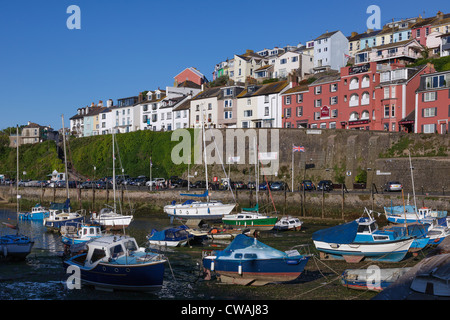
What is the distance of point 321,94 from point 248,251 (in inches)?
1842

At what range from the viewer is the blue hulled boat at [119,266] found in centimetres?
1895

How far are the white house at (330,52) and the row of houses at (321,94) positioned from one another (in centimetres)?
18

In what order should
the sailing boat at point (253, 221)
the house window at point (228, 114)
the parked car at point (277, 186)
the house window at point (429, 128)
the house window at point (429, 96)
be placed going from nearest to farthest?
1. the sailing boat at point (253, 221)
2. the parked car at point (277, 186)
3. the house window at point (429, 128)
4. the house window at point (429, 96)
5. the house window at point (228, 114)

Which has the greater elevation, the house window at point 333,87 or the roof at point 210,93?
the roof at point 210,93

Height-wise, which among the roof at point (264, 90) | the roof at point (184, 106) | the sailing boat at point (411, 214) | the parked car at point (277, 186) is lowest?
the sailing boat at point (411, 214)

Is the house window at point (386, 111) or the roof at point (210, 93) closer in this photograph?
the house window at point (386, 111)

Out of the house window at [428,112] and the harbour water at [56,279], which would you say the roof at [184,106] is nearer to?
the house window at [428,112]

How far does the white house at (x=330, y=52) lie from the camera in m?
87.2

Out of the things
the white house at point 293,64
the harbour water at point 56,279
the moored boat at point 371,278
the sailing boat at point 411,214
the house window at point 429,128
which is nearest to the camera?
the moored boat at point 371,278

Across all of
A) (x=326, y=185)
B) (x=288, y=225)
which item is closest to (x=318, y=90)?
(x=326, y=185)

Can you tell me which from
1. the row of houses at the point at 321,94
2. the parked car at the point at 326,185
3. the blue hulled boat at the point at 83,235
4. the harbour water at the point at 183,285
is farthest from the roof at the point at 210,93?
the harbour water at the point at 183,285

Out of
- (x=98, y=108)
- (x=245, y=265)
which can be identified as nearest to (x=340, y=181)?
(x=245, y=265)

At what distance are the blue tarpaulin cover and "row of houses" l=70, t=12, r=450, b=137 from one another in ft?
105

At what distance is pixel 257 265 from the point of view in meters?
19.9
